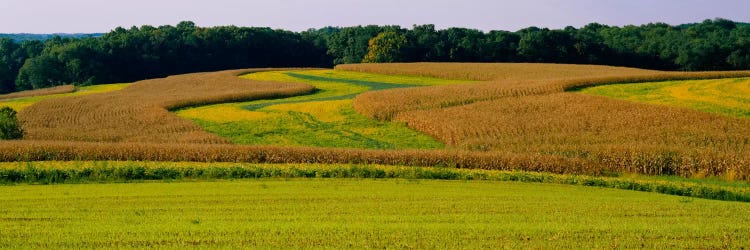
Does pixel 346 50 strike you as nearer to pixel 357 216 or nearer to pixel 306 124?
pixel 306 124

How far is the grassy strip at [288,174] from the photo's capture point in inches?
1035

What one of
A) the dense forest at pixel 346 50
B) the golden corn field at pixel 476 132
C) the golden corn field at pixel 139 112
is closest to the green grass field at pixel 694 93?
the golden corn field at pixel 476 132

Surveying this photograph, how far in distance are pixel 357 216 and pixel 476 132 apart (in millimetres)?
21312

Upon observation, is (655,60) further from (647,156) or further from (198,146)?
(198,146)

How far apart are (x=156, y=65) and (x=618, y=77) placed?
3189 inches

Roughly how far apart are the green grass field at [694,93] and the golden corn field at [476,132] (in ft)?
7.64

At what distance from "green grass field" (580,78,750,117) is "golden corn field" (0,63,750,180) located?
91.7 inches

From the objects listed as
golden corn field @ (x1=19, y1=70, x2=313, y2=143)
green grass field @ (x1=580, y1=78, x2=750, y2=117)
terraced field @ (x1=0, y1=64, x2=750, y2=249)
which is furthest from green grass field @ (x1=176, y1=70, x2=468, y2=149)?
green grass field @ (x1=580, y1=78, x2=750, y2=117)

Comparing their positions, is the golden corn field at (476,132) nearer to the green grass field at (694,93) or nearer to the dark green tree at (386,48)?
the green grass field at (694,93)

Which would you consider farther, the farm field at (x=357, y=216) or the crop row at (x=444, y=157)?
the crop row at (x=444, y=157)

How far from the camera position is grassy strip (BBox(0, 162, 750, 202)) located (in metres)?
26.3

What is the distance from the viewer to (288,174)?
27422mm

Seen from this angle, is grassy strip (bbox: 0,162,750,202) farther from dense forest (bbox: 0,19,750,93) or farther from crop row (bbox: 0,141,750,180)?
dense forest (bbox: 0,19,750,93)

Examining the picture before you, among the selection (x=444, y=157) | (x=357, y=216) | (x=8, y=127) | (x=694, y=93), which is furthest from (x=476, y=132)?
(x=8, y=127)
